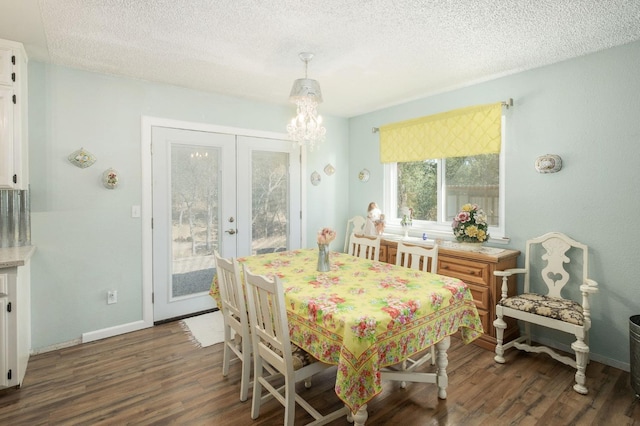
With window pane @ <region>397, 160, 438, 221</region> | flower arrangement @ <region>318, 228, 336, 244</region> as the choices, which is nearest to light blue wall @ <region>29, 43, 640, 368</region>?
window pane @ <region>397, 160, 438, 221</region>

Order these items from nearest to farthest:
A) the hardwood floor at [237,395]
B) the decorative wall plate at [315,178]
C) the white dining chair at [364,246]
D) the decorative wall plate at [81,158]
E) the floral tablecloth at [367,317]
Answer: the floral tablecloth at [367,317] → the hardwood floor at [237,395] → the decorative wall plate at [81,158] → the white dining chair at [364,246] → the decorative wall plate at [315,178]

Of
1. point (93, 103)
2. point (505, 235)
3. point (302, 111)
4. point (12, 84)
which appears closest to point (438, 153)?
point (505, 235)

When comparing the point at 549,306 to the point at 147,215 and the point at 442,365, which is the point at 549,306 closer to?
the point at 442,365

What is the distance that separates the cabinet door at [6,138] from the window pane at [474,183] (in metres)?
4.02

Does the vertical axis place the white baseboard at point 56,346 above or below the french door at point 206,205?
below

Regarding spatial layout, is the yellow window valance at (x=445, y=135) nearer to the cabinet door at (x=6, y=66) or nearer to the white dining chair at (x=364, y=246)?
the white dining chair at (x=364, y=246)

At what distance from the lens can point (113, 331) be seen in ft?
10.7

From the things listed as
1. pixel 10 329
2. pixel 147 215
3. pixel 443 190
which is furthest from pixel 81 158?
pixel 443 190

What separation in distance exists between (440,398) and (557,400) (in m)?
0.78

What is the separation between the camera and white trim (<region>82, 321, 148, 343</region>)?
3119 mm

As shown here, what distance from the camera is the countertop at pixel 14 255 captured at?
222 cm

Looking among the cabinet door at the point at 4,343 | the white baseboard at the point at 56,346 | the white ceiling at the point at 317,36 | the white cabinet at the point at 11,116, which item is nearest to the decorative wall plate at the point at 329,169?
the white ceiling at the point at 317,36

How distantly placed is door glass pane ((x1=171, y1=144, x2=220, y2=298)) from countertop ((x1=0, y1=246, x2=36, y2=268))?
122 cm

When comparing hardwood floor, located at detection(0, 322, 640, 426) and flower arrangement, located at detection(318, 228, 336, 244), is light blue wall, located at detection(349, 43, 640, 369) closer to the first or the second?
hardwood floor, located at detection(0, 322, 640, 426)
